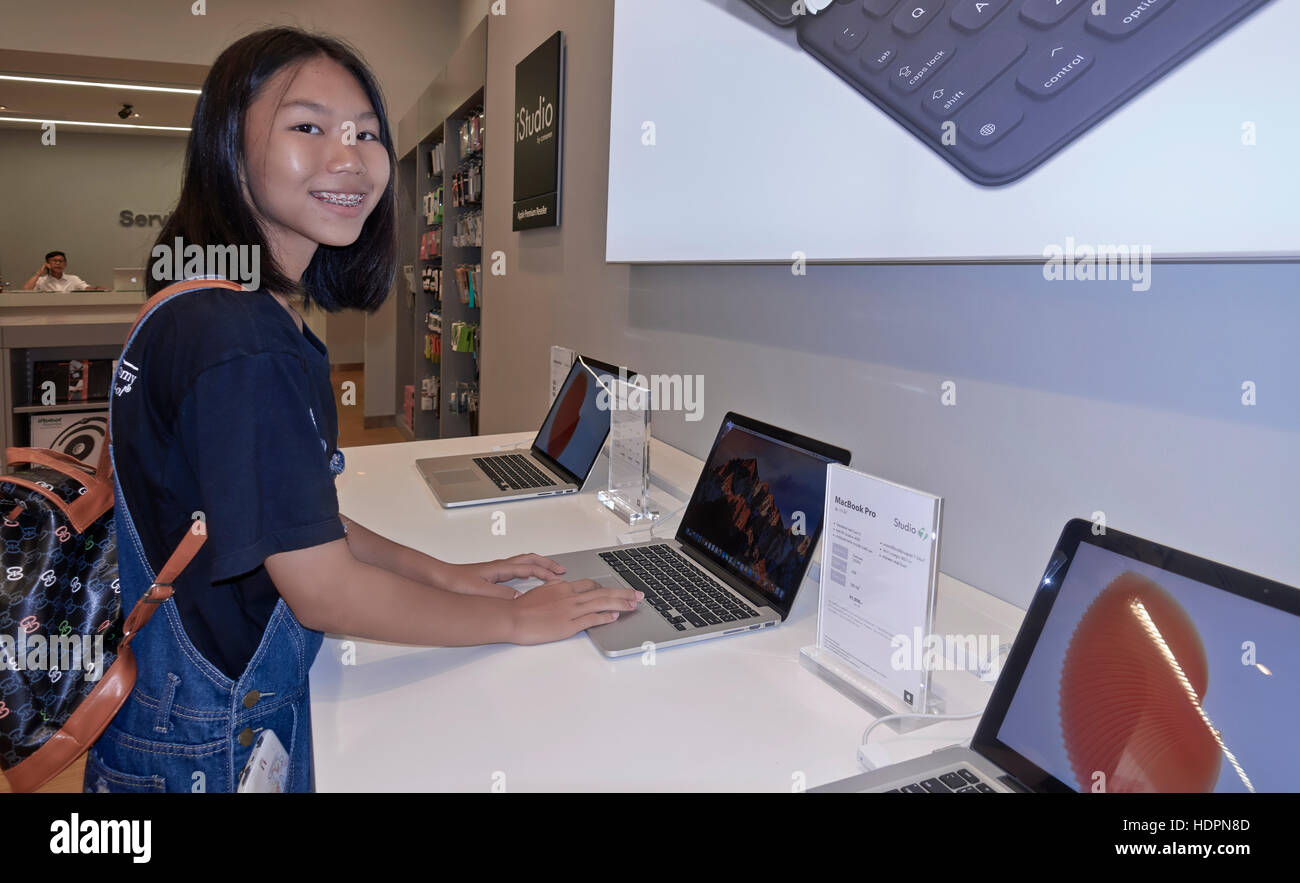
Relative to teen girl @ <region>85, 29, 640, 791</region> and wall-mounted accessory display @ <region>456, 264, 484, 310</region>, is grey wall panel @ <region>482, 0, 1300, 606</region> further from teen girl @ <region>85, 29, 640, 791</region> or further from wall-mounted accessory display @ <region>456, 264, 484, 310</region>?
wall-mounted accessory display @ <region>456, 264, 484, 310</region>

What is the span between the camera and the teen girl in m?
0.80

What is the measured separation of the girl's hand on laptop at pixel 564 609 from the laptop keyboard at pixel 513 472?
668 mm

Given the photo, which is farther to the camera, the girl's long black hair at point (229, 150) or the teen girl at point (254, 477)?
the girl's long black hair at point (229, 150)

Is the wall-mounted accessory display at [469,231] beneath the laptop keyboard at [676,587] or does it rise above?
above

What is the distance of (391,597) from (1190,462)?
86 cm

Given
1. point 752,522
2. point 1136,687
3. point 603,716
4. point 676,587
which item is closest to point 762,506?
point 752,522

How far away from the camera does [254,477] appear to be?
0.79 metres

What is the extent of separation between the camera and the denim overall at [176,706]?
90cm

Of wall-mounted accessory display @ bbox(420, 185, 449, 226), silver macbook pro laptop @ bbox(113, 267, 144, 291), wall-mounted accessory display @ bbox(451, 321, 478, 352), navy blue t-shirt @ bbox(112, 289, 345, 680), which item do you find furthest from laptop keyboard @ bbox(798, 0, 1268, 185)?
silver macbook pro laptop @ bbox(113, 267, 144, 291)

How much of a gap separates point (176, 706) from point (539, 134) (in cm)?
231

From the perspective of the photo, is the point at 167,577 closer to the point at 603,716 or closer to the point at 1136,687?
the point at 603,716

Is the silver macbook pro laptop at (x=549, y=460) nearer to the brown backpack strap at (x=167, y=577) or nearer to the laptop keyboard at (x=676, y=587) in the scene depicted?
the laptop keyboard at (x=676, y=587)

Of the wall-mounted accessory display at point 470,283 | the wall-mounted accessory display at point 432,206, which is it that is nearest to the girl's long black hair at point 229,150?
the wall-mounted accessory display at point 470,283
